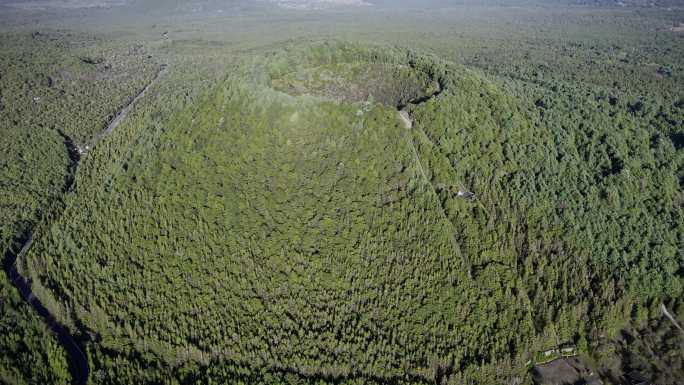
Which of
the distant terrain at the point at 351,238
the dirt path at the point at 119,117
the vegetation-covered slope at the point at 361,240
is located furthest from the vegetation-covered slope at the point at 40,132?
the vegetation-covered slope at the point at 361,240

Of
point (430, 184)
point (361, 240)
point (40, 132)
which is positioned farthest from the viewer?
point (40, 132)

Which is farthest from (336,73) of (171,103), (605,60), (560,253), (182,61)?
(605,60)

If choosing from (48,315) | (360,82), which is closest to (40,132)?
(48,315)

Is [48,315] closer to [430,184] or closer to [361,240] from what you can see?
[361,240]

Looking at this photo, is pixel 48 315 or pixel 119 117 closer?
pixel 48 315

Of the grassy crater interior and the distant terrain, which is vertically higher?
the grassy crater interior

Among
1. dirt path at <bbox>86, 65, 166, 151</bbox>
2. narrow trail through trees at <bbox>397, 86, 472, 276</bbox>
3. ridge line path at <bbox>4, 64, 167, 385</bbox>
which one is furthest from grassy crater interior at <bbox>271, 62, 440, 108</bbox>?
dirt path at <bbox>86, 65, 166, 151</bbox>

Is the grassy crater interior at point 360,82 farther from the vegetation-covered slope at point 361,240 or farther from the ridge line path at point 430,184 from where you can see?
the ridge line path at point 430,184

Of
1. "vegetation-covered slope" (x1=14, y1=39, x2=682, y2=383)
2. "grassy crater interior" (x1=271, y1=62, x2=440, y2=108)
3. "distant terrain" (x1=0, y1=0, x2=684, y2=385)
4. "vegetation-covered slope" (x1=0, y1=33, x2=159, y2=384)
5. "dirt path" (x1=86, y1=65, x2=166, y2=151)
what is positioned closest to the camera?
"distant terrain" (x1=0, y1=0, x2=684, y2=385)

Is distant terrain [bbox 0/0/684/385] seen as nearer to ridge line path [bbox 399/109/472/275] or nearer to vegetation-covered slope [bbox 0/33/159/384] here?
ridge line path [bbox 399/109/472/275]

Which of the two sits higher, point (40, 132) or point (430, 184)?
point (430, 184)

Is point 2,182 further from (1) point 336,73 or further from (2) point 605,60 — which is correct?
(2) point 605,60
